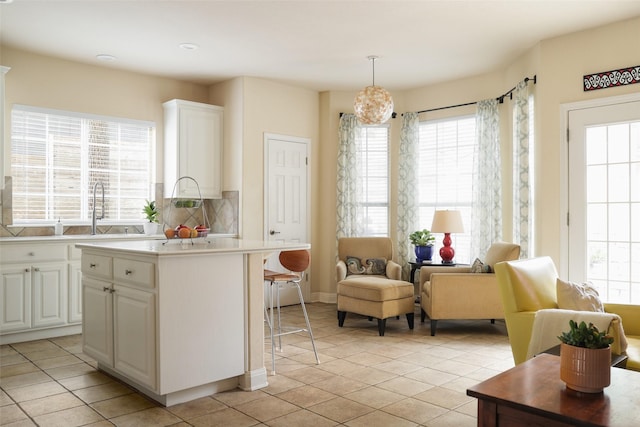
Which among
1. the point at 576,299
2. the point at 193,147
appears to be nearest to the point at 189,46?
the point at 193,147

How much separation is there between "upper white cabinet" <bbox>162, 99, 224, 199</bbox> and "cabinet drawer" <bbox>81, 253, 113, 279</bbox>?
7.17 ft

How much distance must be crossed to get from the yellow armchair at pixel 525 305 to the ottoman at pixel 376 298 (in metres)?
1.72

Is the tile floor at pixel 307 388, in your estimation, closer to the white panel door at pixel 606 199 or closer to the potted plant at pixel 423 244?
the white panel door at pixel 606 199

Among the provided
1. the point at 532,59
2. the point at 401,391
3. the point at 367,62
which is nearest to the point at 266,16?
the point at 367,62

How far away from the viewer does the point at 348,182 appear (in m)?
6.66

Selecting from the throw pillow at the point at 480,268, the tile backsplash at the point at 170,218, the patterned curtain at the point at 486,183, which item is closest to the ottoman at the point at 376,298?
the throw pillow at the point at 480,268

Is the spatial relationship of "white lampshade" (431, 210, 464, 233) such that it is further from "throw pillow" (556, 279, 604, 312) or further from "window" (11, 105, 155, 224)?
"window" (11, 105, 155, 224)

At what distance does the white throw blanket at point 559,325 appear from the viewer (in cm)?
263

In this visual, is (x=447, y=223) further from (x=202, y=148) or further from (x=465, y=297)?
(x=202, y=148)

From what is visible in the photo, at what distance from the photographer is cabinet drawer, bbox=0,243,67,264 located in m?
4.51

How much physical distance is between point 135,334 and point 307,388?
3.94 ft

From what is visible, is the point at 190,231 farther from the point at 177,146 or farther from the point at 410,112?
the point at 410,112

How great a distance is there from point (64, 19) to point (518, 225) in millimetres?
4715

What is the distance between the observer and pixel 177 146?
232 inches
